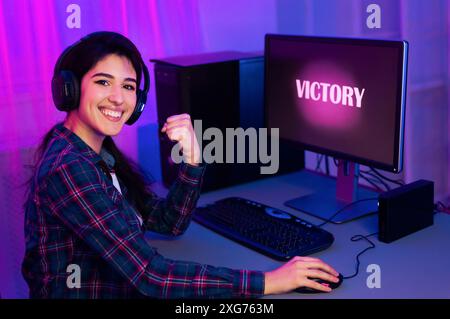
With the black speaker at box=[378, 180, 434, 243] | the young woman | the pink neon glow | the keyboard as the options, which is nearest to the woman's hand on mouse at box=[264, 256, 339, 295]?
the young woman

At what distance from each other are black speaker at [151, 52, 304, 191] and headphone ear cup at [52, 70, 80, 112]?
0.52 meters

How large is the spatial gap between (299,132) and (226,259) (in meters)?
0.50

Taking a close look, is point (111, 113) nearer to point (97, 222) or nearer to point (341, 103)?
point (97, 222)

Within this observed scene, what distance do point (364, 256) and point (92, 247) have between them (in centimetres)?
61

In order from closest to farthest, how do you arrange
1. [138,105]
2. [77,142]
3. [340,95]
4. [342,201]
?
[77,142] → [138,105] → [340,95] → [342,201]

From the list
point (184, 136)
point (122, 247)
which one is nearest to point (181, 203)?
point (184, 136)

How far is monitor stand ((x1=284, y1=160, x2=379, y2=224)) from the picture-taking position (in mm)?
1630

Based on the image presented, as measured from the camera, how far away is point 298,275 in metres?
1.22

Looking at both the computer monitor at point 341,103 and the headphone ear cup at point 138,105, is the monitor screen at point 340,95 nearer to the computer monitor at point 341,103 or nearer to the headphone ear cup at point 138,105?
the computer monitor at point 341,103

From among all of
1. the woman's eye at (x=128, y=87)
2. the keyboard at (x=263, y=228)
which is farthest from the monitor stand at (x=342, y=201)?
the woman's eye at (x=128, y=87)

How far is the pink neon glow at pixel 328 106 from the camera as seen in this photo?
1.57 meters

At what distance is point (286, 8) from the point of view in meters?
2.57

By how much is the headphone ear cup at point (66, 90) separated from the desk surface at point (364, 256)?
0.44m

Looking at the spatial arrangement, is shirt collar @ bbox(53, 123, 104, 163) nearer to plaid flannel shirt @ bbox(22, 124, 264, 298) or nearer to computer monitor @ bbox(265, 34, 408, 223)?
plaid flannel shirt @ bbox(22, 124, 264, 298)
